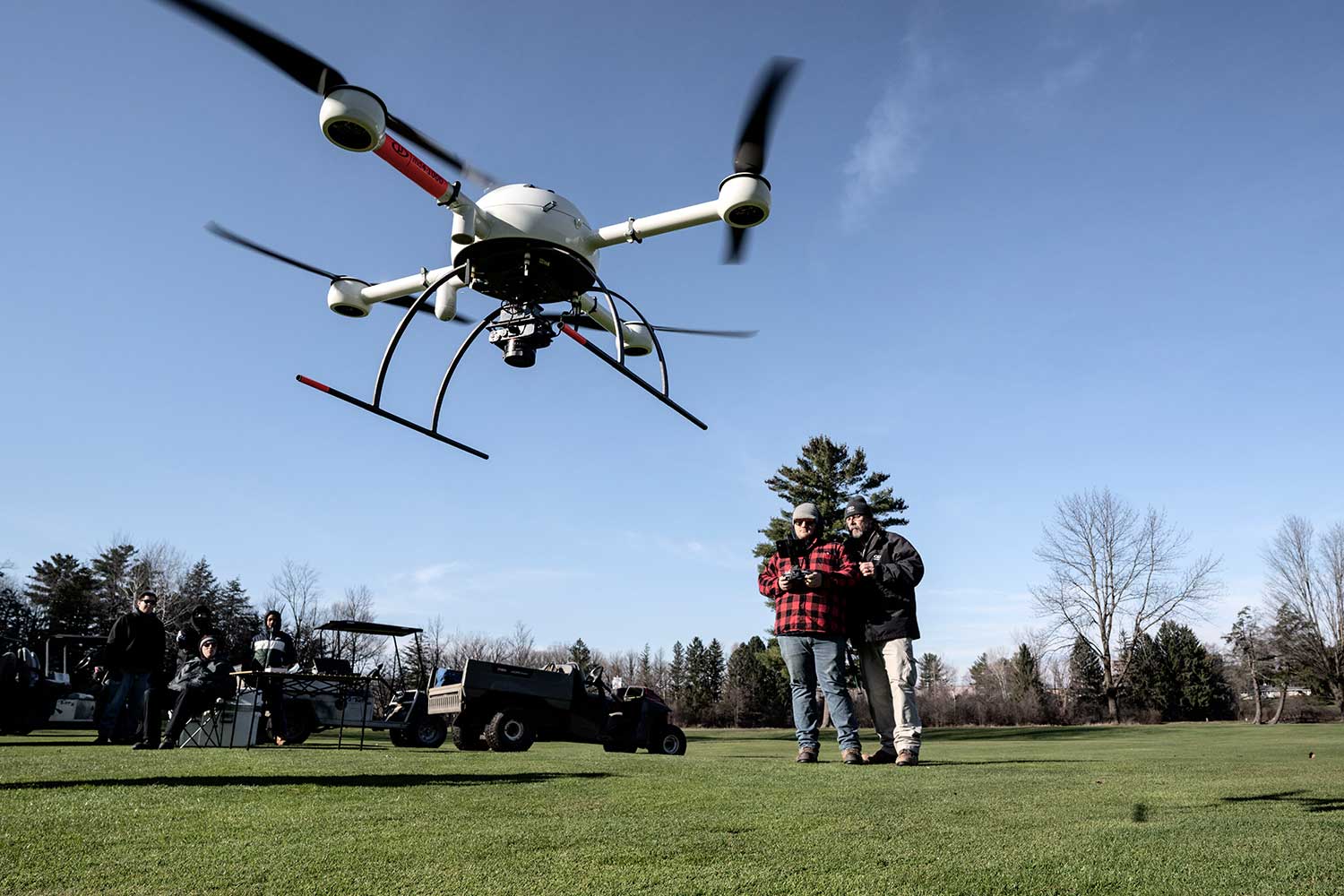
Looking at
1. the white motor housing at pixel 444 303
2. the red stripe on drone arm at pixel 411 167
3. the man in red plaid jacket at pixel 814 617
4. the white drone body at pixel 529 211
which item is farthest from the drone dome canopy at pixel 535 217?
the man in red plaid jacket at pixel 814 617

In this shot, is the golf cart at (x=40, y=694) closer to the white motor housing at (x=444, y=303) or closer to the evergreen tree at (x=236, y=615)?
the white motor housing at (x=444, y=303)

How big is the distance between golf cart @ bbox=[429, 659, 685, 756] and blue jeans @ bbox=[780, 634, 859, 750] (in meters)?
4.91

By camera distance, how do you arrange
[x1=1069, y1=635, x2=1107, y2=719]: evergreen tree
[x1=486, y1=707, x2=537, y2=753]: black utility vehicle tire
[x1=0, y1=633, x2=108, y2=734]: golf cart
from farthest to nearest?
[x1=1069, y1=635, x2=1107, y2=719]: evergreen tree < [x1=0, y1=633, x2=108, y2=734]: golf cart < [x1=486, y1=707, x2=537, y2=753]: black utility vehicle tire

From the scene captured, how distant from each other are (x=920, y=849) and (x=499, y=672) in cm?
864

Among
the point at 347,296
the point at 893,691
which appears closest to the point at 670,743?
the point at 893,691

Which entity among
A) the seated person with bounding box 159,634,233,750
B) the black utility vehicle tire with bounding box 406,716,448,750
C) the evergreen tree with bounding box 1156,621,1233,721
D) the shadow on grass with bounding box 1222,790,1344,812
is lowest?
the evergreen tree with bounding box 1156,621,1233,721

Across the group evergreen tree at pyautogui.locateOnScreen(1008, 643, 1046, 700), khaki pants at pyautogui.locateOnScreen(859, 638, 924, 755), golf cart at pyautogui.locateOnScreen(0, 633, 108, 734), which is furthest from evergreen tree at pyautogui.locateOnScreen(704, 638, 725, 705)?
khaki pants at pyautogui.locateOnScreen(859, 638, 924, 755)

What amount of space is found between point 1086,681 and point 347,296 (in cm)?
5995

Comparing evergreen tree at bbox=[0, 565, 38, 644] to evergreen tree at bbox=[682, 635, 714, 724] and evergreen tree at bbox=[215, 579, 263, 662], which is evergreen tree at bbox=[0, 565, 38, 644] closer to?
evergreen tree at bbox=[215, 579, 263, 662]

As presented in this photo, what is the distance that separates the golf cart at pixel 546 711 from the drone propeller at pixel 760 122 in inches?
312

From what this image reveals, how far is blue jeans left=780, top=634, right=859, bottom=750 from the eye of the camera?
20.5 feet

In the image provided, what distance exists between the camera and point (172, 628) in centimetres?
4888

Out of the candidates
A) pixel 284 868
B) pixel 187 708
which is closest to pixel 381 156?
pixel 284 868

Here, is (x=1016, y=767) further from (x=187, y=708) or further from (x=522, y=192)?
(x=187, y=708)
